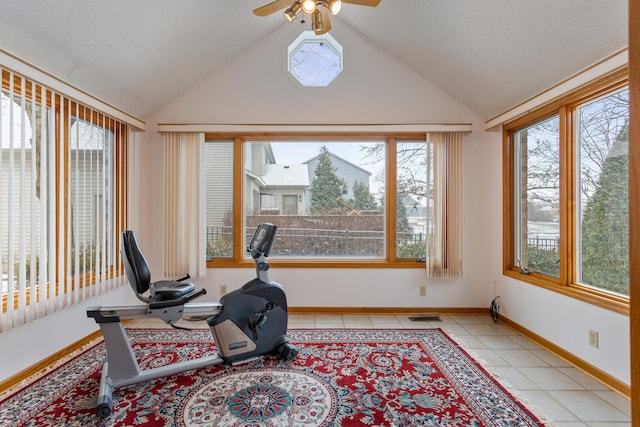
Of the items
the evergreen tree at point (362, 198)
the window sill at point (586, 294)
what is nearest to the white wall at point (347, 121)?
the window sill at point (586, 294)

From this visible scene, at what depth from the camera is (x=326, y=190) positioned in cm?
387

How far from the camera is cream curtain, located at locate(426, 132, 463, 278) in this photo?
362 cm

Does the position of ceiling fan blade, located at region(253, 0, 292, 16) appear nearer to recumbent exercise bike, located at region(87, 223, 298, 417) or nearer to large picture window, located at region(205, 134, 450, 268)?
large picture window, located at region(205, 134, 450, 268)

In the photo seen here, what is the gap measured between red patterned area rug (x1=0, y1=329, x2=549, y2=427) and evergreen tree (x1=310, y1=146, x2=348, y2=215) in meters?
1.64

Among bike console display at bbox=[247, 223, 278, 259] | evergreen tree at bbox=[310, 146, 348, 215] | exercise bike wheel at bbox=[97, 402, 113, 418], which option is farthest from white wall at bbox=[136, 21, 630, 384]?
exercise bike wheel at bbox=[97, 402, 113, 418]

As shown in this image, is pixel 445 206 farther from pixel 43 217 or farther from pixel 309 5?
pixel 43 217

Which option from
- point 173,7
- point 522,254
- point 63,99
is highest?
point 173,7

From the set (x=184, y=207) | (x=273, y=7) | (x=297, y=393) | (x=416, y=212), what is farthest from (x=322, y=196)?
(x=297, y=393)

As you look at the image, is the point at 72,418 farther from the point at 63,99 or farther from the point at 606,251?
the point at 606,251

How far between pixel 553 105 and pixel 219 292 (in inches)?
153

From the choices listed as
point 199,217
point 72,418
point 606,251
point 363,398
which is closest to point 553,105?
point 606,251

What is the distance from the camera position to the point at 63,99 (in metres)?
2.56

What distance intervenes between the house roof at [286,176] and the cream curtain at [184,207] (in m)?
0.77

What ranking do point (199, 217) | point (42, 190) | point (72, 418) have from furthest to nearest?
point (199, 217) → point (42, 190) → point (72, 418)
